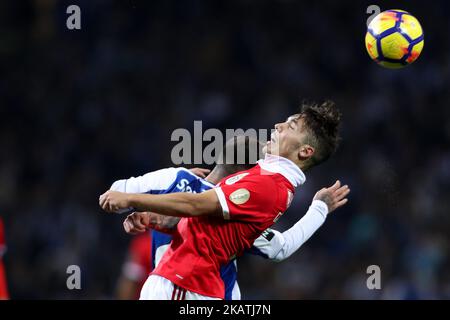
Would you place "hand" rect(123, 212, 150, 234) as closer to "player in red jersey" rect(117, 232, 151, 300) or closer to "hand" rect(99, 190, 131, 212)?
"hand" rect(99, 190, 131, 212)

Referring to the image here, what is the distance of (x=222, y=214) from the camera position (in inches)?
171

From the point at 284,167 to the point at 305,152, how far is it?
6.1 inches

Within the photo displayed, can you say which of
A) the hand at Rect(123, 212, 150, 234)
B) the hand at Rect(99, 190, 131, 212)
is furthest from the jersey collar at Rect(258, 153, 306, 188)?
the hand at Rect(99, 190, 131, 212)

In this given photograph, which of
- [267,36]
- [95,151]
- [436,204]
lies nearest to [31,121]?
[95,151]

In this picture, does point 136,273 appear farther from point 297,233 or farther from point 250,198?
point 250,198

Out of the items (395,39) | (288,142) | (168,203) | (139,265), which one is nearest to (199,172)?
(288,142)

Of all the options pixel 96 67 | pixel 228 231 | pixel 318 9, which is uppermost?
pixel 318 9

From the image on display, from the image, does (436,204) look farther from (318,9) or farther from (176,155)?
(318,9)

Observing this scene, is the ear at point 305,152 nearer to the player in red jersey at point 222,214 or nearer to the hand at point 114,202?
the player in red jersey at point 222,214

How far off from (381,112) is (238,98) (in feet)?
6.56

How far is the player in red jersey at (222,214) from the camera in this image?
431 cm

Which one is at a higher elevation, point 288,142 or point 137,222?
point 288,142
